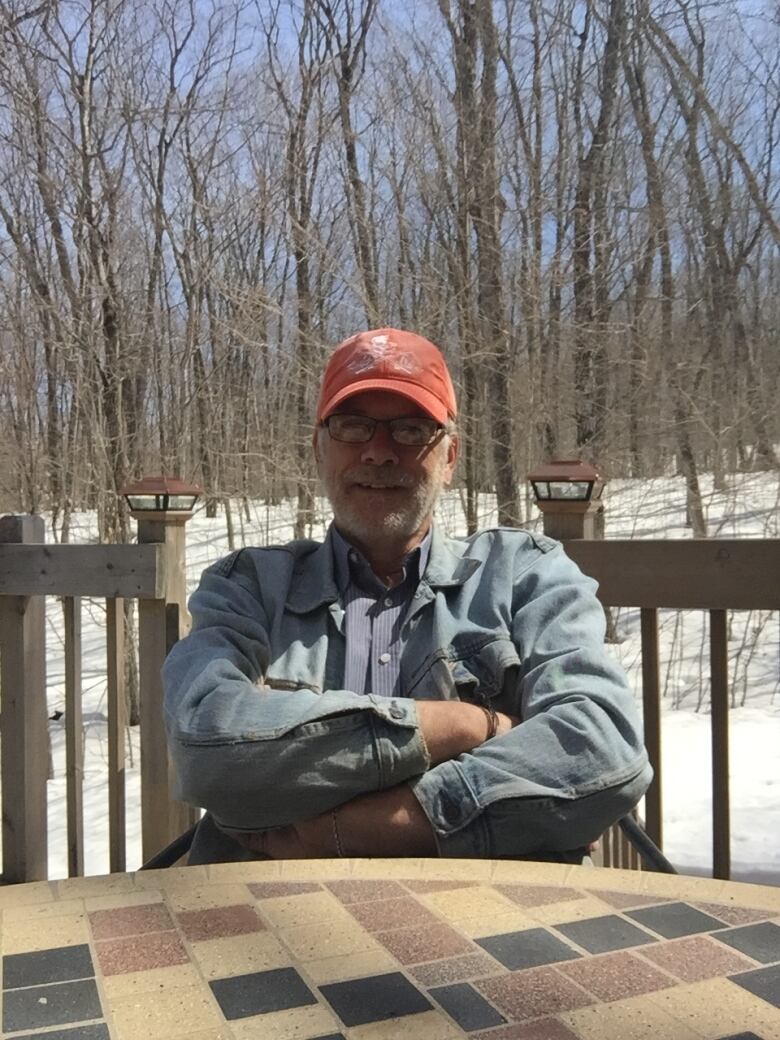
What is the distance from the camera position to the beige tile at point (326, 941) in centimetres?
76

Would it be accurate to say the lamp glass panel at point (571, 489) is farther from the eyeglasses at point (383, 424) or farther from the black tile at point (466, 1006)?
the black tile at point (466, 1006)

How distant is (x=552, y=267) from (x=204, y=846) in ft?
15.1

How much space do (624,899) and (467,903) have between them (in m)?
0.16

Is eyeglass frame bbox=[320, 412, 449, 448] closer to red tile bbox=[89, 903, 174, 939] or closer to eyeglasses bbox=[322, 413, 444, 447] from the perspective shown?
eyeglasses bbox=[322, 413, 444, 447]

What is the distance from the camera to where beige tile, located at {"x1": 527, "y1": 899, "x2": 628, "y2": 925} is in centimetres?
83

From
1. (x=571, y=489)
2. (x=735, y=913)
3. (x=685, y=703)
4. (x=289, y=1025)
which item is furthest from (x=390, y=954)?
(x=685, y=703)

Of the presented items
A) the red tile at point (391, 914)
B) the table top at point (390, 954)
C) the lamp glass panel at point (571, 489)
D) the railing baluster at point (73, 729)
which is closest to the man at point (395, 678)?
the table top at point (390, 954)

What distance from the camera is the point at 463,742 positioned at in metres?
1.20

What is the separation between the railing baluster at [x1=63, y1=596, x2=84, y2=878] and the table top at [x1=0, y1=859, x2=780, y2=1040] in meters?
1.48

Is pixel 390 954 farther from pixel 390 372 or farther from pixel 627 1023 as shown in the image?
pixel 390 372

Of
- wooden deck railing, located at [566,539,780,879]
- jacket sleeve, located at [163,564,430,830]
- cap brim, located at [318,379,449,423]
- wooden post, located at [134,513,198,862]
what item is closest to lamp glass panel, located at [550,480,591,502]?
wooden deck railing, located at [566,539,780,879]

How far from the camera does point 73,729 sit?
7.93 ft

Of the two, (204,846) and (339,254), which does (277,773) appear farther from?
(339,254)

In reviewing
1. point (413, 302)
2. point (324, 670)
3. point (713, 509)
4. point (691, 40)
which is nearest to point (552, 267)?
point (413, 302)
